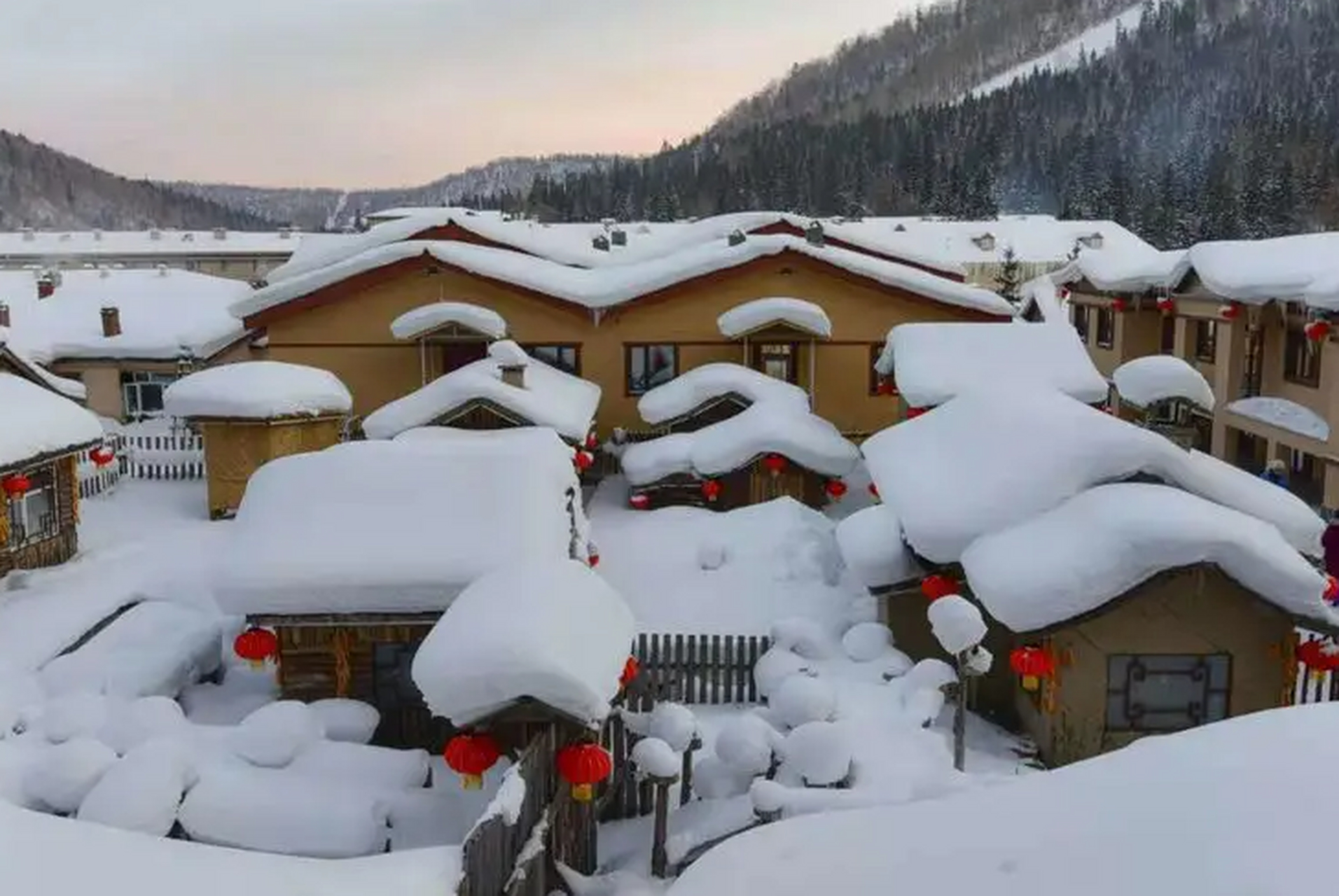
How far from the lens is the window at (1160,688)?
40.5ft

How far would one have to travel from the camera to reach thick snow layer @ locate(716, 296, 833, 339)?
25844 mm

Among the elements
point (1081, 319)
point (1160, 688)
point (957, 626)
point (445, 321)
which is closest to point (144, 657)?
point (957, 626)

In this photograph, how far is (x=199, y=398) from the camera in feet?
72.1

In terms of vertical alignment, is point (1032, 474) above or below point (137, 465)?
above

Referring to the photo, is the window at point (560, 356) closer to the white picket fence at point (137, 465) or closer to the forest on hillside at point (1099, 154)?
the white picket fence at point (137, 465)

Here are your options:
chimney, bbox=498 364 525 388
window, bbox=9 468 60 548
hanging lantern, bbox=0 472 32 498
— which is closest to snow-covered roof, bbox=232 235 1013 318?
chimney, bbox=498 364 525 388

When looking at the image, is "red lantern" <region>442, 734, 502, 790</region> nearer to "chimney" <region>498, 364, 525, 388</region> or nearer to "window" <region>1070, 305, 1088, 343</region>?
"chimney" <region>498, 364, 525, 388</region>

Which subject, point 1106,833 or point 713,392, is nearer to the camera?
point 1106,833

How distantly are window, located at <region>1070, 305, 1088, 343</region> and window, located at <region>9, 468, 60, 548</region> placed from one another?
1213 inches

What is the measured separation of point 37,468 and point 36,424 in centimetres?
87

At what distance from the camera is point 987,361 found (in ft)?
70.0

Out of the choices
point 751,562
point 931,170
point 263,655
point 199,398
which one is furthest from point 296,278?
point 931,170

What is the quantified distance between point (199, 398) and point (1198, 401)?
18668mm

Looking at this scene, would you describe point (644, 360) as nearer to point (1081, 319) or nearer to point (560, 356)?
point (560, 356)
